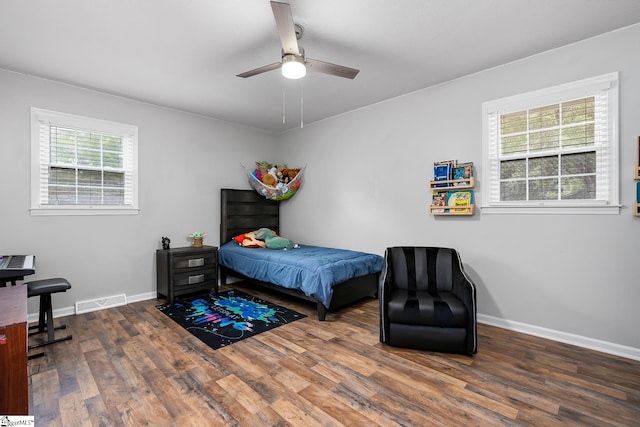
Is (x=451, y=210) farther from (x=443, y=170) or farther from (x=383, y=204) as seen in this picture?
(x=383, y=204)

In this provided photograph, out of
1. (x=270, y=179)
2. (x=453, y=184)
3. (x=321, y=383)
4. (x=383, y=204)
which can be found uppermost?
(x=270, y=179)

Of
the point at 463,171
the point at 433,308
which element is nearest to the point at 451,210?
the point at 463,171

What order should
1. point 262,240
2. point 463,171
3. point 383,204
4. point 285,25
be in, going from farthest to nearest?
point 262,240 → point 383,204 → point 463,171 → point 285,25

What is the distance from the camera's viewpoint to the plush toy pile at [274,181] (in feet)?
15.9

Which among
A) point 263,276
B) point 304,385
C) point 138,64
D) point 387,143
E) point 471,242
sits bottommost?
point 304,385

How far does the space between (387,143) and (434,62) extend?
1.18 meters

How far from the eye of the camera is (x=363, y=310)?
11.6ft

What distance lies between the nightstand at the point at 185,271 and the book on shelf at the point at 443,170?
302 cm

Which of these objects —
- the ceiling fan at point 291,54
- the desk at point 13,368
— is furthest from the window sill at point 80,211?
the ceiling fan at point 291,54

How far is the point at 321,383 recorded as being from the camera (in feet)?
6.76

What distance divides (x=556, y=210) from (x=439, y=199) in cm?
104

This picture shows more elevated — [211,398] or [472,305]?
[472,305]

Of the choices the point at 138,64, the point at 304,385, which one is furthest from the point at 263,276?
the point at 138,64

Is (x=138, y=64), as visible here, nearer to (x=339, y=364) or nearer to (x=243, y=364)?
(x=243, y=364)
